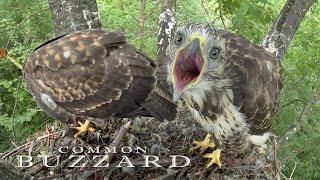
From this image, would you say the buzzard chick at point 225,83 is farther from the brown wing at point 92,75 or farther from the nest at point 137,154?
the brown wing at point 92,75

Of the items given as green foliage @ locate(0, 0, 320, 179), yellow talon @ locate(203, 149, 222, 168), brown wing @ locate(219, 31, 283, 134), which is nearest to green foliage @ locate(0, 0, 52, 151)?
green foliage @ locate(0, 0, 320, 179)

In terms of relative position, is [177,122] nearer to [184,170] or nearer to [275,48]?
[184,170]

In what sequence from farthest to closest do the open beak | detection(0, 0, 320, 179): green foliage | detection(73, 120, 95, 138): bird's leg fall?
detection(0, 0, 320, 179): green foliage
detection(73, 120, 95, 138): bird's leg
the open beak

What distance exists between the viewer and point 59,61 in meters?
3.96

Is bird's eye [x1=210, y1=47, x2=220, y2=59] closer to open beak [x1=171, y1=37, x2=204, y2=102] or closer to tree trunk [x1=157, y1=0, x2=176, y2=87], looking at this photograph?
open beak [x1=171, y1=37, x2=204, y2=102]

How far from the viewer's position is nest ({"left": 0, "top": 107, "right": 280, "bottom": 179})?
3.47 m

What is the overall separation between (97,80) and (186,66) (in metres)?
1.30

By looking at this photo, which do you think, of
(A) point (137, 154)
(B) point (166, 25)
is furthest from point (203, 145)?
(B) point (166, 25)

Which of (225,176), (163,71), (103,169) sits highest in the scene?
(163,71)

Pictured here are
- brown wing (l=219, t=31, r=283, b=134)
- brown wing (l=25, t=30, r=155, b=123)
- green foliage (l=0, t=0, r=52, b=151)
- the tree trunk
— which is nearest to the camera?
brown wing (l=219, t=31, r=283, b=134)

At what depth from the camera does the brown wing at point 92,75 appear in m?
3.94

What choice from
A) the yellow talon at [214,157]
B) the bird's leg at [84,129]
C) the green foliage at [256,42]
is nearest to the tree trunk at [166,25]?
the green foliage at [256,42]

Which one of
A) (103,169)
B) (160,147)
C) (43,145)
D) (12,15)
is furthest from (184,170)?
(12,15)

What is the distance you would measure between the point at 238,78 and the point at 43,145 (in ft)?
5.94
